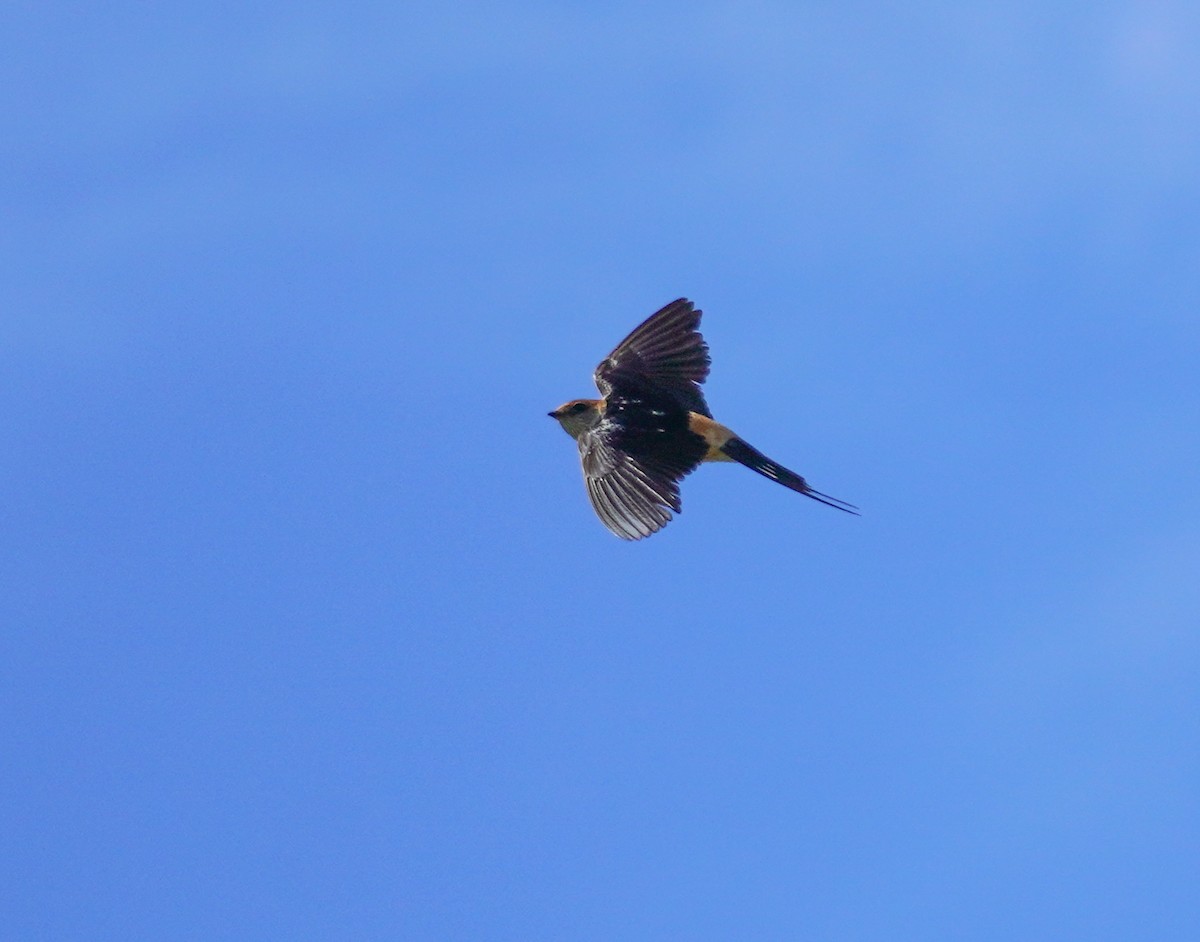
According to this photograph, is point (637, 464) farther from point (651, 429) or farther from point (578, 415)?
point (578, 415)

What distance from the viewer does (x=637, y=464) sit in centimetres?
961

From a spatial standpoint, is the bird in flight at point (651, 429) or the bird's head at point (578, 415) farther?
the bird's head at point (578, 415)

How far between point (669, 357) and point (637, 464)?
0.98 metres

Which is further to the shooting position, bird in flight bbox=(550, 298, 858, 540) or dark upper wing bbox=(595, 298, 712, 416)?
dark upper wing bbox=(595, 298, 712, 416)

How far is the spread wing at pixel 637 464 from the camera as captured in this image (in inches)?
368

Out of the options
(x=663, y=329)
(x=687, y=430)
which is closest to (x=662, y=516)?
(x=687, y=430)

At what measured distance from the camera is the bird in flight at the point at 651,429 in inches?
372

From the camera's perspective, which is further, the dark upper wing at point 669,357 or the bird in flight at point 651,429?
the dark upper wing at point 669,357

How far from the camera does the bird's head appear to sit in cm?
1014

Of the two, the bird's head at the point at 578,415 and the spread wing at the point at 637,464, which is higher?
the bird's head at the point at 578,415

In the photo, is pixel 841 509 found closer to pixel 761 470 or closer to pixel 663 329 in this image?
pixel 761 470

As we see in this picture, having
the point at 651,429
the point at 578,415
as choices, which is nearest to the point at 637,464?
the point at 651,429

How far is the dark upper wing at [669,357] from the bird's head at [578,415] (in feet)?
0.48

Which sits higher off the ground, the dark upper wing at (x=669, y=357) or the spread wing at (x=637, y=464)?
the dark upper wing at (x=669, y=357)
